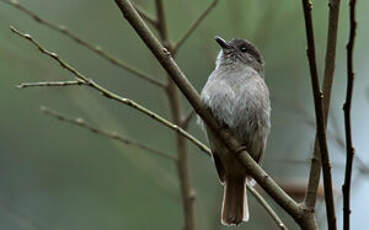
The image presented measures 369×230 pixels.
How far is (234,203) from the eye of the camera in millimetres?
4426

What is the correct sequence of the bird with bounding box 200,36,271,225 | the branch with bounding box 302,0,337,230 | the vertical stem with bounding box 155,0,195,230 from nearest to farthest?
the branch with bounding box 302,0,337,230
the vertical stem with bounding box 155,0,195,230
the bird with bounding box 200,36,271,225

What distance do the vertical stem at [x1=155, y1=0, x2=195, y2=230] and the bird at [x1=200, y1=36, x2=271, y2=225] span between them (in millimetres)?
173

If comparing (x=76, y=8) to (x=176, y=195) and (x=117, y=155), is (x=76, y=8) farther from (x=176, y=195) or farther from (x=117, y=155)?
(x=176, y=195)

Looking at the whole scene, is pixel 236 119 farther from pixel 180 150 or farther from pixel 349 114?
pixel 349 114

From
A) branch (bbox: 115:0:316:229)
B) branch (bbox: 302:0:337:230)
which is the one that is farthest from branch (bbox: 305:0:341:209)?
branch (bbox: 302:0:337:230)

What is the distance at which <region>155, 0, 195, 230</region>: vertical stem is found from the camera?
3756mm

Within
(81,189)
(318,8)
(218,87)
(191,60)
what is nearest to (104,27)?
(191,60)

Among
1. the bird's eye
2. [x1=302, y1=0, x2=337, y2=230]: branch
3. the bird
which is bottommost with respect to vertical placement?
[x1=302, y1=0, x2=337, y2=230]: branch

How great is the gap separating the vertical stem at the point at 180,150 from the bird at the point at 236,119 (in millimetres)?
173

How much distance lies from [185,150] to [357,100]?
3228mm

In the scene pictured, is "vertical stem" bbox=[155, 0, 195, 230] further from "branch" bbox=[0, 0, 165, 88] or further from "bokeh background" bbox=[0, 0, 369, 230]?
"bokeh background" bbox=[0, 0, 369, 230]

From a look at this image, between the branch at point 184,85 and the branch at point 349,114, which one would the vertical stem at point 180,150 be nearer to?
the branch at point 184,85

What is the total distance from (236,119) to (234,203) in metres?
0.59

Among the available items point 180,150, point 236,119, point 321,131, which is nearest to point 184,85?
point 321,131
